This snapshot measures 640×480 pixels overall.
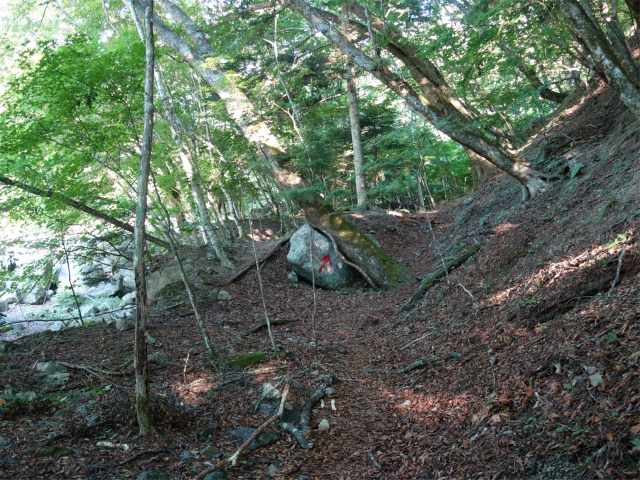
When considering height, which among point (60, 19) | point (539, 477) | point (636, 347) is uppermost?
point (60, 19)

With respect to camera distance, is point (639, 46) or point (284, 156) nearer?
point (639, 46)

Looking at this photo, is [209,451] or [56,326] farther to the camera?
[56,326]

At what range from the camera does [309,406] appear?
4449 millimetres

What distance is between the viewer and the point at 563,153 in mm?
9406

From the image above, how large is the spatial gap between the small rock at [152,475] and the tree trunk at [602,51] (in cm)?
835

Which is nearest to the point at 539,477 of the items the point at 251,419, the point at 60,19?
the point at 251,419

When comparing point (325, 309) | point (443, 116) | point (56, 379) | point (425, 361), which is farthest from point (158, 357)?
point (443, 116)

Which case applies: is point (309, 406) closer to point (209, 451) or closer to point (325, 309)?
point (209, 451)

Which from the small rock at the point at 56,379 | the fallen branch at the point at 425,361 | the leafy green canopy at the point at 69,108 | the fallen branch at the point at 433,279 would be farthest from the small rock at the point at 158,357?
the fallen branch at the point at 433,279

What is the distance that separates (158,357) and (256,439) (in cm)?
255

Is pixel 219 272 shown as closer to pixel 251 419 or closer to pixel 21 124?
pixel 21 124

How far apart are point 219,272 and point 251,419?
304 inches

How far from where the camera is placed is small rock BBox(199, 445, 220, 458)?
3.43m

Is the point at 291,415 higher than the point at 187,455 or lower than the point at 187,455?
lower
